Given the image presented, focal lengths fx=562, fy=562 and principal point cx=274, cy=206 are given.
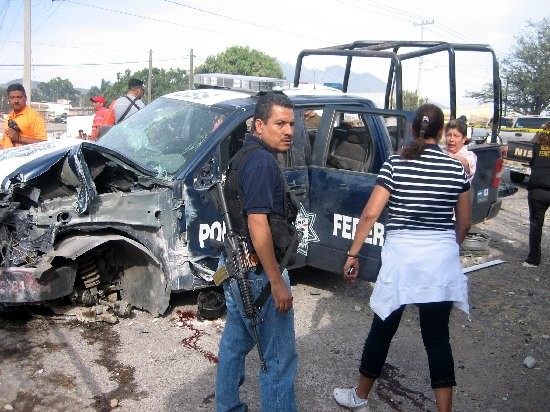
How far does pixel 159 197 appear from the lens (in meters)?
4.12

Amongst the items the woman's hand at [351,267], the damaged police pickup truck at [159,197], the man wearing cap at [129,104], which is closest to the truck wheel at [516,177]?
the damaged police pickup truck at [159,197]

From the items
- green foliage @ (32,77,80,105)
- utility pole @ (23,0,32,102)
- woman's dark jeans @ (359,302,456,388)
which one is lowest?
woman's dark jeans @ (359,302,456,388)

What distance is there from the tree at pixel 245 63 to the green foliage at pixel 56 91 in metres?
55.2

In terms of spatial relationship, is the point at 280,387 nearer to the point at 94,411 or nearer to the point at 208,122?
the point at 94,411

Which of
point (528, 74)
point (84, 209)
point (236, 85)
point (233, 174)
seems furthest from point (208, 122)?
point (528, 74)

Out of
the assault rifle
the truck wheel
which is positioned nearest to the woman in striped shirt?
the assault rifle

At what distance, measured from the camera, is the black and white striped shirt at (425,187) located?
113 inches

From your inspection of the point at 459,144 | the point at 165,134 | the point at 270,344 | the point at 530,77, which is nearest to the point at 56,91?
the point at 530,77

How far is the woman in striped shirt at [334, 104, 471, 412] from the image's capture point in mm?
2863

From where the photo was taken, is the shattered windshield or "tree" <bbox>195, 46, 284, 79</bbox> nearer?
the shattered windshield

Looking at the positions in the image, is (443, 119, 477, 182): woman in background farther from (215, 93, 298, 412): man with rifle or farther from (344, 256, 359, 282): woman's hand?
(215, 93, 298, 412): man with rifle

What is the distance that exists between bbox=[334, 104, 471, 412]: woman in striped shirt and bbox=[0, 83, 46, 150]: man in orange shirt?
4430 millimetres

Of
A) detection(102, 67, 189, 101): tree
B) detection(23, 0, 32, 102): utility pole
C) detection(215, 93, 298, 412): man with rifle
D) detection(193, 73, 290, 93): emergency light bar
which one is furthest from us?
detection(102, 67, 189, 101): tree

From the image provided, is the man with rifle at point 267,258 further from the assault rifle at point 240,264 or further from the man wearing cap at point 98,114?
the man wearing cap at point 98,114
